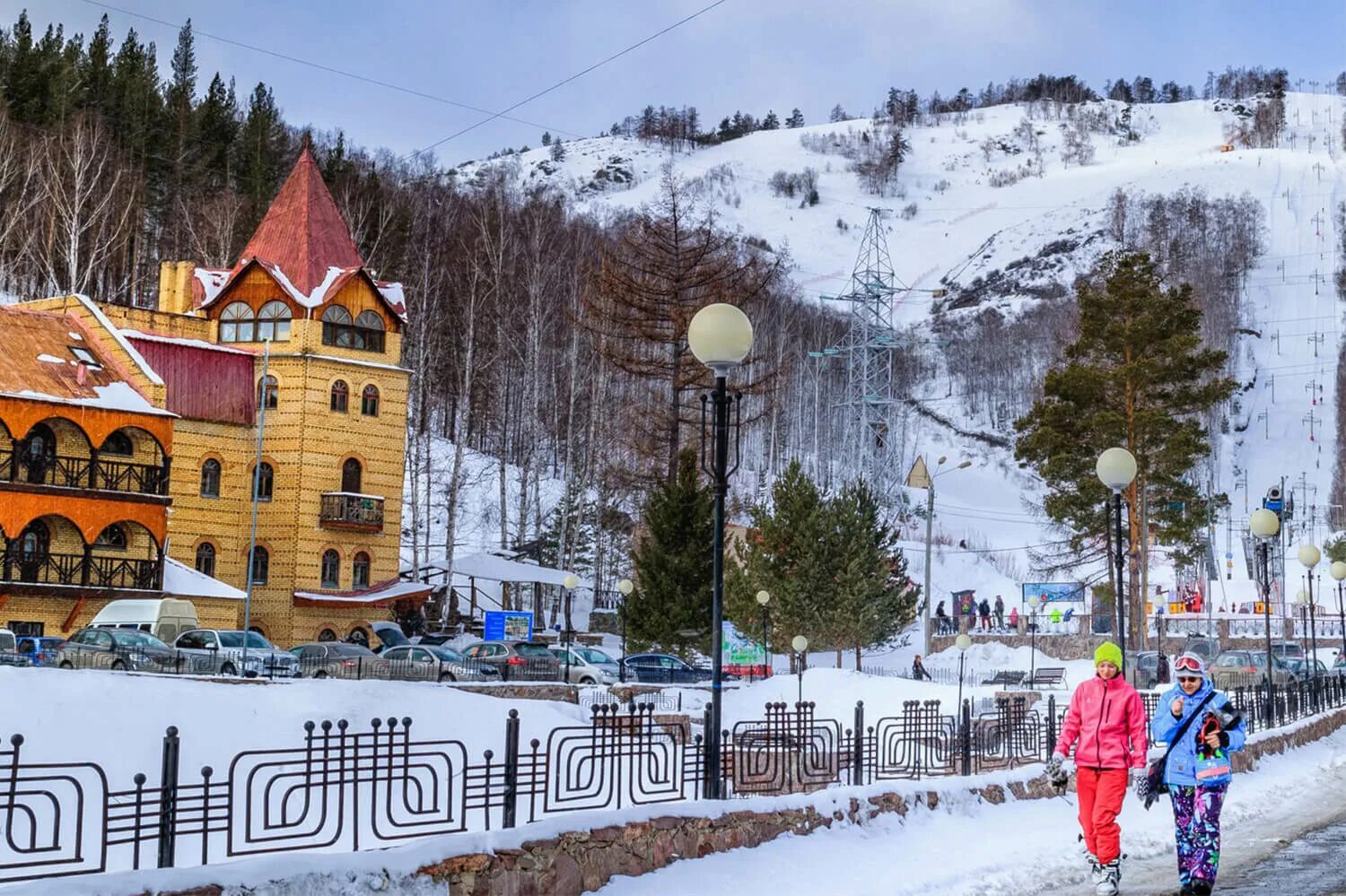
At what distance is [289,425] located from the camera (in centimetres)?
4644

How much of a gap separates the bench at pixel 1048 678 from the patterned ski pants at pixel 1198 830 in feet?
109

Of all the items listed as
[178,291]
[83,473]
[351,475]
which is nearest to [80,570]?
[83,473]

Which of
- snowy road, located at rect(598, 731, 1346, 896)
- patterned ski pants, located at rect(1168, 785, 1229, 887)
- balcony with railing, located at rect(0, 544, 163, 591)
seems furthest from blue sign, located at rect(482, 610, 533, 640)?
patterned ski pants, located at rect(1168, 785, 1229, 887)

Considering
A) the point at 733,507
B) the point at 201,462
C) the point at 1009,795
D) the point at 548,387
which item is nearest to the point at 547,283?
the point at 548,387

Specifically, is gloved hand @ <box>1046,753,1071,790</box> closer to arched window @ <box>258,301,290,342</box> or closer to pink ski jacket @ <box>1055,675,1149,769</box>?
pink ski jacket @ <box>1055,675,1149,769</box>

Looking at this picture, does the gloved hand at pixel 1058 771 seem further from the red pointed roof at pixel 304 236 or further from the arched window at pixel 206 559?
the red pointed roof at pixel 304 236

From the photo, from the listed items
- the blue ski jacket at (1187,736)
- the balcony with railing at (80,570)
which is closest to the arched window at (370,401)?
the balcony with railing at (80,570)

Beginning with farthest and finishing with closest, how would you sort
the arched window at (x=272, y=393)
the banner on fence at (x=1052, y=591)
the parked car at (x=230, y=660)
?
the banner on fence at (x=1052, y=591), the arched window at (x=272, y=393), the parked car at (x=230, y=660)

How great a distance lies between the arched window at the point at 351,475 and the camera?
47188 mm

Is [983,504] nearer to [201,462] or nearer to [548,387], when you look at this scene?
[548,387]

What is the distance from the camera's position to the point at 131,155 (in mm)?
73188

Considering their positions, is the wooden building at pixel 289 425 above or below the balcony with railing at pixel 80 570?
above

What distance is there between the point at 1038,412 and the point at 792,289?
289 feet

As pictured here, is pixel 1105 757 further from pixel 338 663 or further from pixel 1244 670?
pixel 1244 670
